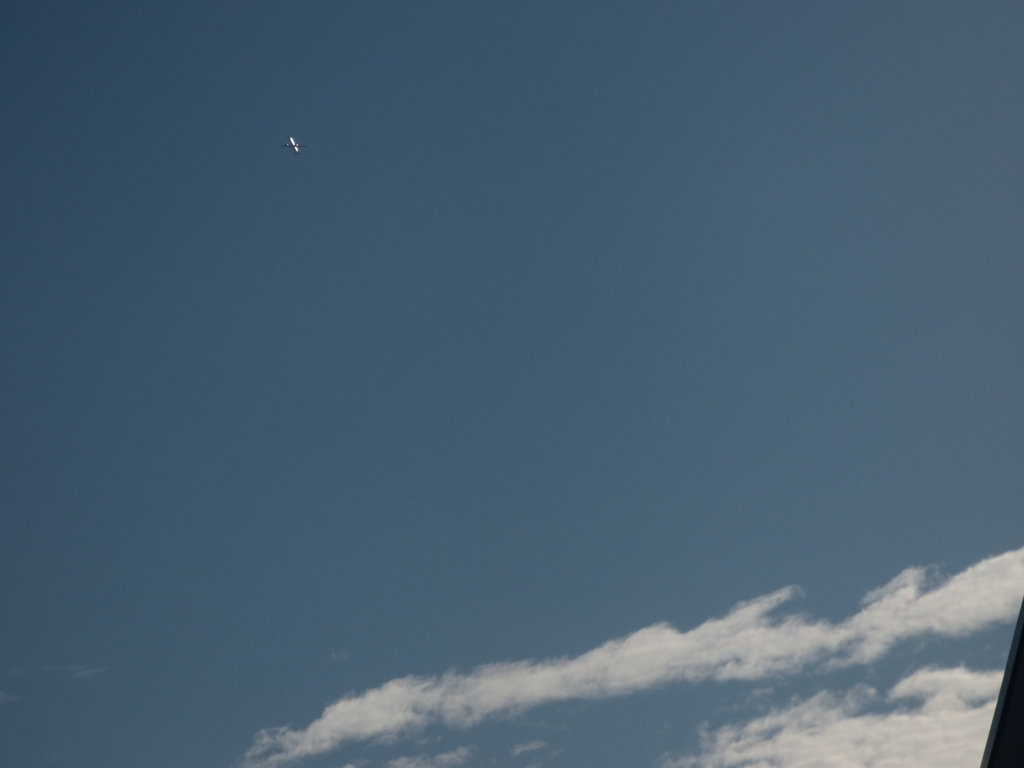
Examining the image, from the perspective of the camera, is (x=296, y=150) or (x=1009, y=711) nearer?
(x=1009, y=711)

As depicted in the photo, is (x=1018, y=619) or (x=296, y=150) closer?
(x=1018, y=619)

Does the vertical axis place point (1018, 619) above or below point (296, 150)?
below

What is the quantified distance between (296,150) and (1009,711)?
439 feet

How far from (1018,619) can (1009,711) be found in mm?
2978

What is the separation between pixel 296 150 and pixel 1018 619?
13303cm

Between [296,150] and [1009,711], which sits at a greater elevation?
[296,150]

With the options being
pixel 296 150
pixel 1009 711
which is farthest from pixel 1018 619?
pixel 296 150

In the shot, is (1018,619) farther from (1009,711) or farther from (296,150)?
(296,150)

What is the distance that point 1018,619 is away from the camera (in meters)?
24.7

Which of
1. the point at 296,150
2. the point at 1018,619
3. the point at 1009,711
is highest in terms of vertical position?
the point at 296,150

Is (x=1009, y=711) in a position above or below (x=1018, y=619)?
below

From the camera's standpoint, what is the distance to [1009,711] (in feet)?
82.7

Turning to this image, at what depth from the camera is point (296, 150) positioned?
139m
